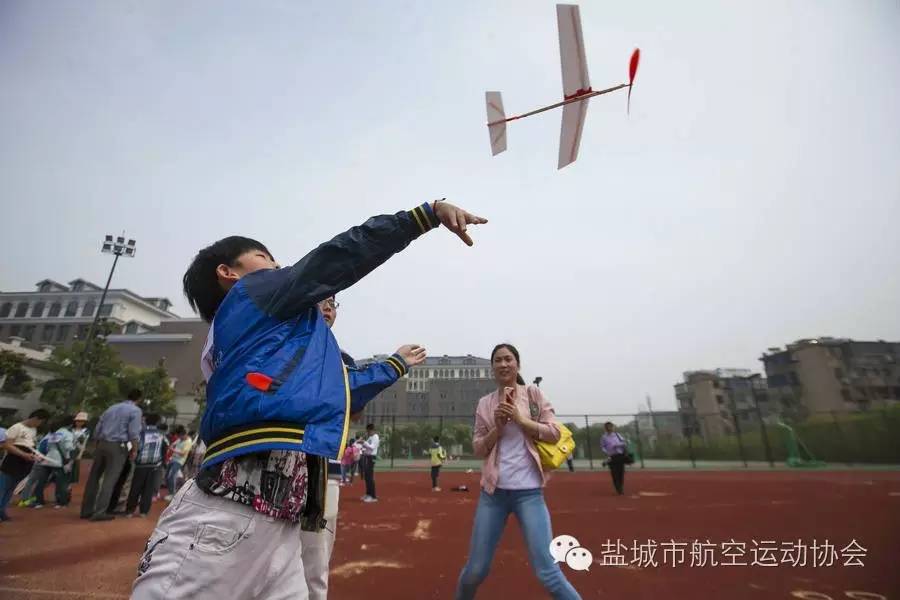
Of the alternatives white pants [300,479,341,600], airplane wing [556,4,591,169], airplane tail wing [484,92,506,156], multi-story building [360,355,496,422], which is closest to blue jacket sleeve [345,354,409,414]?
white pants [300,479,341,600]

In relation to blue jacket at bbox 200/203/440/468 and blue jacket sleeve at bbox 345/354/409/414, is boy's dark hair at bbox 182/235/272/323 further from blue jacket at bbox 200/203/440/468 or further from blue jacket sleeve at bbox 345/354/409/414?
blue jacket sleeve at bbox 345/354/409/414

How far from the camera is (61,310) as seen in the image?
56438mm

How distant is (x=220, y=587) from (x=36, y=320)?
3002 inches

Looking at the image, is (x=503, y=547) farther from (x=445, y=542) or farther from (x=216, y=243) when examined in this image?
(x=216, y=243)

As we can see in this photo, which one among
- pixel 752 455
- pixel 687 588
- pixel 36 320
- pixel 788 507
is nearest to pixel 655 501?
pixel 788 507

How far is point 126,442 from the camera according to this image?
7.49 meters

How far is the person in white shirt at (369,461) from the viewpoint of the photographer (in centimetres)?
1175

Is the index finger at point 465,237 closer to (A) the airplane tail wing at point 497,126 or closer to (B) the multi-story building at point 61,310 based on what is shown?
(A) the airplane tail wing at point 497,126

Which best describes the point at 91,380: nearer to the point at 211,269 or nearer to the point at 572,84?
the point at 211,269

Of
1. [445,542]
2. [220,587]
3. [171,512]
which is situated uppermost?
[171,512]

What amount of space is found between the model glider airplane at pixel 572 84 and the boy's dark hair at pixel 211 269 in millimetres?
3116

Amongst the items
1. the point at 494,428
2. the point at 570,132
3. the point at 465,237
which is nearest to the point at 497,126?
the point at 570,132

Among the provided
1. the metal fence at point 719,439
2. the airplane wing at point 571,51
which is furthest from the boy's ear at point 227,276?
the metal fence at point 719,439

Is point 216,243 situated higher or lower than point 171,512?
higher
